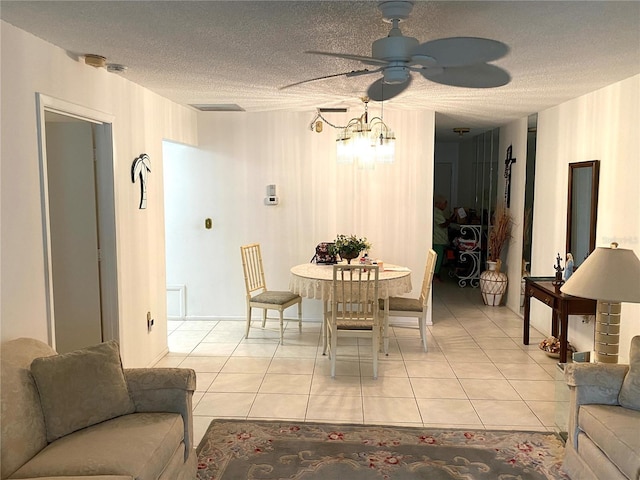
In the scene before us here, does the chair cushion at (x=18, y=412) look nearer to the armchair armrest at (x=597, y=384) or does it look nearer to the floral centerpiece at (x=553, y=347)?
the armchair armrest at (x=597, y=384)

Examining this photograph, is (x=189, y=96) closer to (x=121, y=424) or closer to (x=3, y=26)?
(x=3, y=26)

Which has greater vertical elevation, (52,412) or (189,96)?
(189,96)

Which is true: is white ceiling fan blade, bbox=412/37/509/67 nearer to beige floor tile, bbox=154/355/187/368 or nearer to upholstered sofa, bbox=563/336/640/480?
upholstered sofa, bbox=563/336/640/480

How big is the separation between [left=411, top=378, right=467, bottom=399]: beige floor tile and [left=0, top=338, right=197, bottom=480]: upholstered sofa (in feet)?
6.27

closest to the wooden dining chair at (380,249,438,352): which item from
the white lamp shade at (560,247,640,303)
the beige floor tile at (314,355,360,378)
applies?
the beige floor tile at (314,355,360,378)

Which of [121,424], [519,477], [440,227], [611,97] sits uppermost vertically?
[611,97]

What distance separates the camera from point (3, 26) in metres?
2.54

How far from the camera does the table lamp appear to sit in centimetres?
284

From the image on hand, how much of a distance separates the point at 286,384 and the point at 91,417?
1.91 meters

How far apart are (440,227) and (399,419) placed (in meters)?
5.32

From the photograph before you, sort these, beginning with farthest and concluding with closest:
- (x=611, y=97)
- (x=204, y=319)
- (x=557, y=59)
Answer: (x=204, y=319), (x=611, y=97), (x=557, y=59)

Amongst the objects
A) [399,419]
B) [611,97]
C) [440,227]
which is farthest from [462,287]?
[399,419]

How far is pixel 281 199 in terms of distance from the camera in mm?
5895

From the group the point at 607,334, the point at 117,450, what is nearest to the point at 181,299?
the point at 117,450
